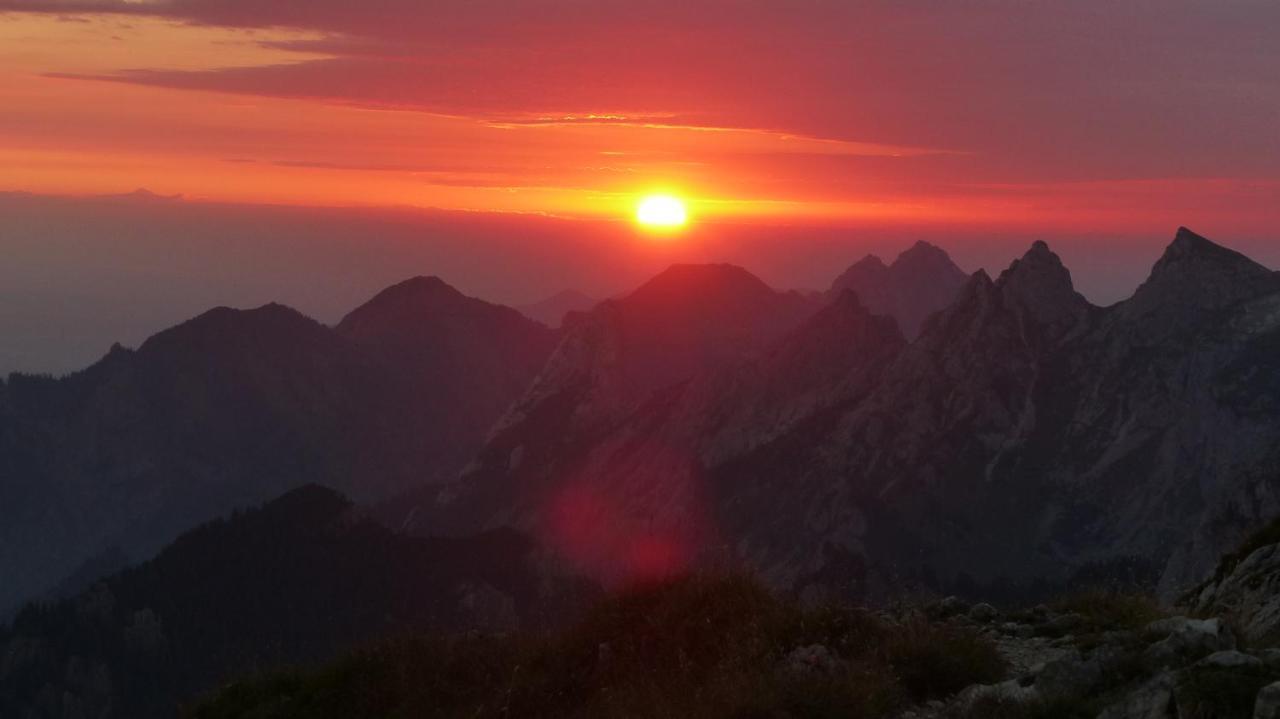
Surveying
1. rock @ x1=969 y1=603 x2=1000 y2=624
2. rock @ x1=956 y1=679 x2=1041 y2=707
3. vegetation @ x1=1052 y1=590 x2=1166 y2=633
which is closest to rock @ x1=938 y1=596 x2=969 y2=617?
rock @ x1=969 y1=603 x2=1000 y2=624

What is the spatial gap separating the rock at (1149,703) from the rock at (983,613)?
7.36 meters

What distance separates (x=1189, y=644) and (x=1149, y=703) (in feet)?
5.92

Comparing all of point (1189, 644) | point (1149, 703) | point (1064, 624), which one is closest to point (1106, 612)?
point (1064, 624)

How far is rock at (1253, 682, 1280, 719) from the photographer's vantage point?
1128 cm

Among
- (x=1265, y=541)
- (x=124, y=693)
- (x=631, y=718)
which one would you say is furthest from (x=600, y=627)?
(x=124, y=693)

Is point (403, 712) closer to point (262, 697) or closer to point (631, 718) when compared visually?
point (262, 697)

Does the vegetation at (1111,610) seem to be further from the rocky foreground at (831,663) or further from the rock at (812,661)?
the rock at (812,661)

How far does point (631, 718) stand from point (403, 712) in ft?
22.5

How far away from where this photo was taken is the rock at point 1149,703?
40.3 ft

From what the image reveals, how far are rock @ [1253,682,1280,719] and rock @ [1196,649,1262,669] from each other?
1.01 metres

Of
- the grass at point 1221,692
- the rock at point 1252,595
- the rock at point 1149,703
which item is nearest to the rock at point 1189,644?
the rock at point 1149,703

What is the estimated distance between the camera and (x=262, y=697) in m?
24.0

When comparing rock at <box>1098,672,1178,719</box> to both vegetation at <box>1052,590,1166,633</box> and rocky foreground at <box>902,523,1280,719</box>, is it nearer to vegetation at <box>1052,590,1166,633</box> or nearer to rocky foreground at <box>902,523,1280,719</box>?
rocky foreground at <box>902,523,1280,719</box>

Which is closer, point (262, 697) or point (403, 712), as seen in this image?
point (403, 712)
